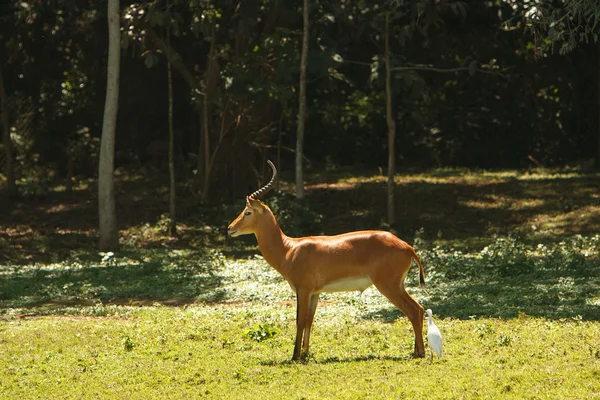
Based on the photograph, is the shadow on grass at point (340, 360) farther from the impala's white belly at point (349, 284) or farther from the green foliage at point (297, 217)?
the green foliage at point (297, 217)

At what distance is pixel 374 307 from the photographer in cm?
1334

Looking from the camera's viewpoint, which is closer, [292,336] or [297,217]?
[292,336]

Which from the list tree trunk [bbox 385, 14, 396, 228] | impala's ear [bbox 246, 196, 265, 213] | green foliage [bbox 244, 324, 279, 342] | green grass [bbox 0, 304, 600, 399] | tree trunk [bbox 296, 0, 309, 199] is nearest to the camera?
green grass [bbox 0, 304, 600, 399]

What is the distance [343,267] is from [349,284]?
8.0 inches

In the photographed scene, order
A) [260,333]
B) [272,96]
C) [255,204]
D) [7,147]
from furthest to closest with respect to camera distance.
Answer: [7,147]
[272,96]
[260,333]
[255,204]

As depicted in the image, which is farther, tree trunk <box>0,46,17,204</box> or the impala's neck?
tree trunk <box>0,46,17,204</box>

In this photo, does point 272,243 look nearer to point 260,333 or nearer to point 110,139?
point 260,333

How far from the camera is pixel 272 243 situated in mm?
10477

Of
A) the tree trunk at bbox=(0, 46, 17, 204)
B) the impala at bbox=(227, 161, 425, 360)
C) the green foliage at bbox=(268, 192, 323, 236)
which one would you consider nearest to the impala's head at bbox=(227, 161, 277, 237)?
the impala at bbox=(227, 161, 425, 360)

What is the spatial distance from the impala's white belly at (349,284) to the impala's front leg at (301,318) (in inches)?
8.1

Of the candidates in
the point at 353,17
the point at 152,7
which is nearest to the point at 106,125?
the point at 152,7

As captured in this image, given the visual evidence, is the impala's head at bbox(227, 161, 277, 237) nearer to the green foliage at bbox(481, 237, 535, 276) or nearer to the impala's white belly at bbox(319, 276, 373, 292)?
the impala's white belly at bbox(319, 276, 373, 292)

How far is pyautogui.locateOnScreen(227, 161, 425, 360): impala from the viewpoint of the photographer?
9789 mm

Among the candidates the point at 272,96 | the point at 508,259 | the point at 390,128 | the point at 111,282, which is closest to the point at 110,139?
the point at 272,96
